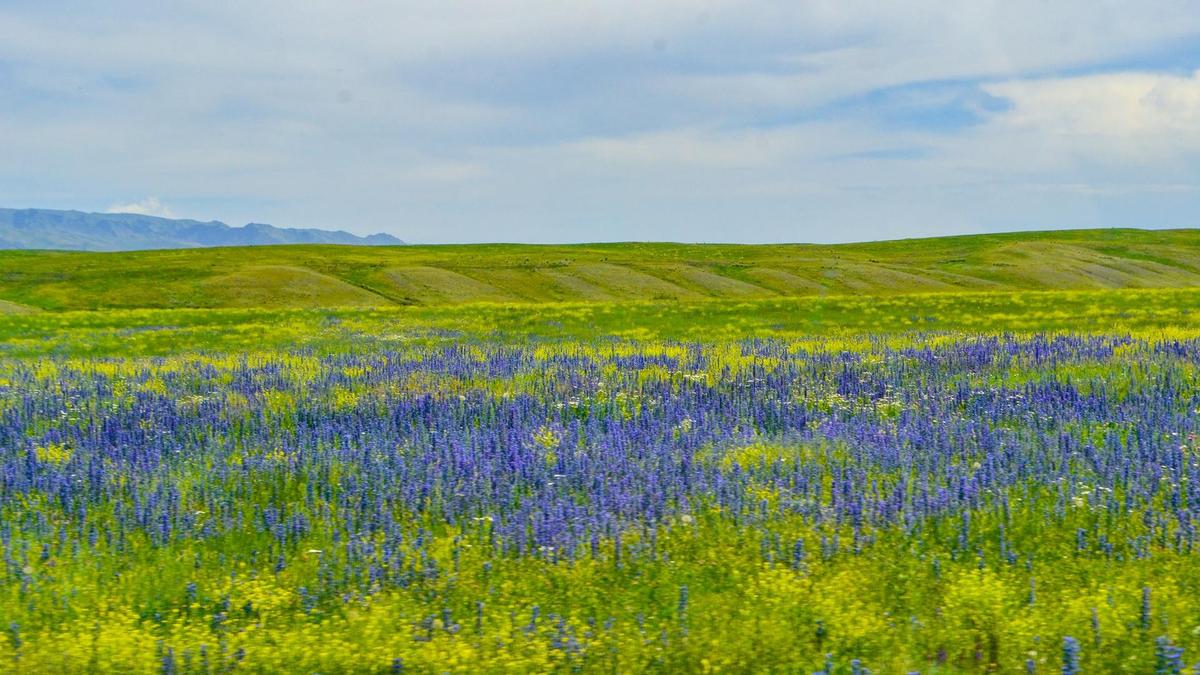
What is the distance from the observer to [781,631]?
16.9 feet

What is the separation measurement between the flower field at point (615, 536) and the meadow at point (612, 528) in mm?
27

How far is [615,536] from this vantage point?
21.5 ft

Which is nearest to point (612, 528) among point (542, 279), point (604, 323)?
point (604, 323)

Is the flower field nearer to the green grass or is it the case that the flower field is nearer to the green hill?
the green grass

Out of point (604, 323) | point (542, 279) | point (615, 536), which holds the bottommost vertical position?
point (615, 536)

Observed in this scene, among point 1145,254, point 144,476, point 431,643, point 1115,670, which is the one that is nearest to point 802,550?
point 1115,670

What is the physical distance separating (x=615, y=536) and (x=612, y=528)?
98 mm

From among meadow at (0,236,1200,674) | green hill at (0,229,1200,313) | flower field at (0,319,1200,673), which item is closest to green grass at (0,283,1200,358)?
meadow at (0,236,1200,674)

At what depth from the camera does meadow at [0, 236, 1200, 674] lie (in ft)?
16.6

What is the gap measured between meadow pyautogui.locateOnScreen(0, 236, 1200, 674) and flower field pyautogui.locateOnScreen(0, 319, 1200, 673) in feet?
0.09

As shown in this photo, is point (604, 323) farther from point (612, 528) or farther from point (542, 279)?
point (542, 279)

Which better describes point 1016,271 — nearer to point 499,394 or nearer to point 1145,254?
point 1145,254

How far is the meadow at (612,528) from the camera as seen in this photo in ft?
16.6

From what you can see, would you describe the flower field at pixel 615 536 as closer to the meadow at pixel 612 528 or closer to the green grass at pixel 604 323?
the meadow at pixel 612 528
